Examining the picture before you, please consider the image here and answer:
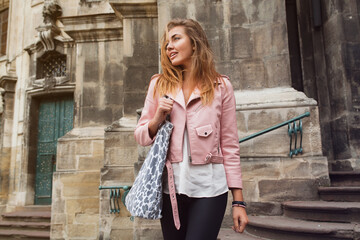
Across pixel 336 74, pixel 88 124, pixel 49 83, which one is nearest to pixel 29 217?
pixel 88 124

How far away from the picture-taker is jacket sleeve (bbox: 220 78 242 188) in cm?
164

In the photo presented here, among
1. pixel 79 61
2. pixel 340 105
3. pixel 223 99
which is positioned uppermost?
pixel 79 61

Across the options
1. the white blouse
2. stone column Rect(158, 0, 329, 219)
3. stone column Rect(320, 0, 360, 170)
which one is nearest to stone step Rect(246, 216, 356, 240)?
stone column Rect(158, 0, 329, 219)

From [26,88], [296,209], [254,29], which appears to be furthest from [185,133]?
[26,88]

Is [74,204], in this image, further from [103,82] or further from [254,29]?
[254,29]

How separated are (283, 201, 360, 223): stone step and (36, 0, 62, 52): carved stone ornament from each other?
28.9 ft

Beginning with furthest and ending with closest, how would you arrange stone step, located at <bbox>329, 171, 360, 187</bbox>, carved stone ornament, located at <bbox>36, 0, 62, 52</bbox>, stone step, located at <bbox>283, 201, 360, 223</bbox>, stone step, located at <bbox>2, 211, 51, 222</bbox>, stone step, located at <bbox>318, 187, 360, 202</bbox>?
carved stone ornament, located at <bbox>36, 0, 62, 52</bbox>
stone step, located at <bbox>2, 211, 51, 222</bbox>
stone step, located at <bbox>329, 171, 360, 187</bbox>
stone step, located at <bbox>318, 187, 360, 202</bbox>
stone step, located at <bbox>283, 201, 360, 223</bbox>

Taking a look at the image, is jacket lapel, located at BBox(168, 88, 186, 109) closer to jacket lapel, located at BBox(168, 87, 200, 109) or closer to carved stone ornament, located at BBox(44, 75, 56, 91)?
jacket lapel, located at BBox(168, 87, 200, 109)

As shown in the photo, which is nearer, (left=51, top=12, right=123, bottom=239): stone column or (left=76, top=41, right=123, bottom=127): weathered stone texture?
(left=51, top=12, right=123, bottom=239): stone column

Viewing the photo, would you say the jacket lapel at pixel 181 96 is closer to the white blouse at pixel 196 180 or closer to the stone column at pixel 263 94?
the white blouse at pixel 196 180

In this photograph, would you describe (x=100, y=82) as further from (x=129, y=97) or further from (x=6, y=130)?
(x=6, y=130)

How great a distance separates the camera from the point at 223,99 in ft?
5.67

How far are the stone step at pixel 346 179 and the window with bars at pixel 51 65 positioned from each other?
8.20 meters

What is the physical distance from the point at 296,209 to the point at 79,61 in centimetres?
607
